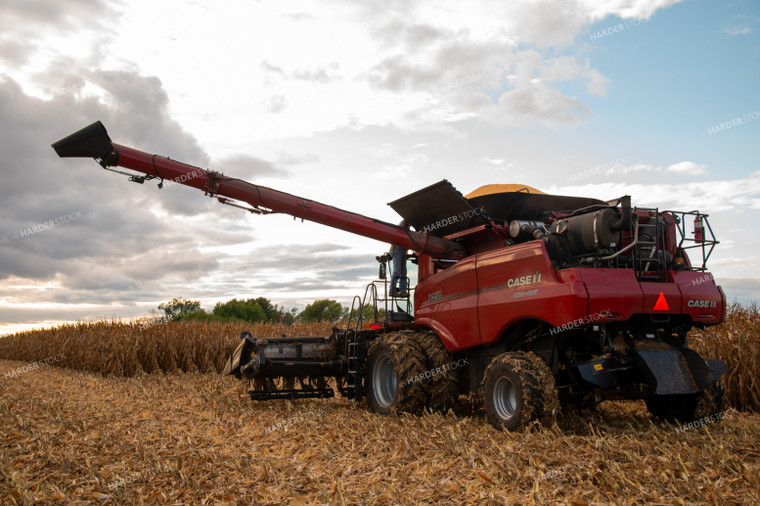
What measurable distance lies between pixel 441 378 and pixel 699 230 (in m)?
3.77

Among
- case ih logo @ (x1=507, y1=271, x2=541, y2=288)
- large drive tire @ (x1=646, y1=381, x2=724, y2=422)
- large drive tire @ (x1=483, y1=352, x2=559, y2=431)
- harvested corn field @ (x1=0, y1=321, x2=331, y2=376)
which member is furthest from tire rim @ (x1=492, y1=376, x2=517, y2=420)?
harvested corn field @ (x1=0, y1=321, x2=331, y2=376)

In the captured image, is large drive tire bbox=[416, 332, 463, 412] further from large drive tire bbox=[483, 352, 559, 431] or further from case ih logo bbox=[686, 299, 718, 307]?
case ih logo bbox=[686, 299, 718, 307]

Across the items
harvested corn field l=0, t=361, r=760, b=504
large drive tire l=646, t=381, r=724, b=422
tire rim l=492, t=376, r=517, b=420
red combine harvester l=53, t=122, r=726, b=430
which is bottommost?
harvested corn field l=0, t=361, r=760, b=504

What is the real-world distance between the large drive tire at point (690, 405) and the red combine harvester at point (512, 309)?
0.05 ft

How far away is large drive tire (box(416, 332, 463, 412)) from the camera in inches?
320

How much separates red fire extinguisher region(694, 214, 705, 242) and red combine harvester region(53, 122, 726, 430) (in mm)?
11

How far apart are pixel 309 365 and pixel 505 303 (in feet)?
12.7

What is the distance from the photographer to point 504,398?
6840mm

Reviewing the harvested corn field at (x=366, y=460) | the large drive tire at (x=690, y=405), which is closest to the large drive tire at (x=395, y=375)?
the harvested corn field at (x=366, y=460)

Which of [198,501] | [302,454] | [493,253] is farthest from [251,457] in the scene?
[493,253]

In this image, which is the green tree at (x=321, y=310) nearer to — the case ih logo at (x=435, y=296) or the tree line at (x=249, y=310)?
the tree line at (x=249, y=310)

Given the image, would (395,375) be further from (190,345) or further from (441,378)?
(190,345)

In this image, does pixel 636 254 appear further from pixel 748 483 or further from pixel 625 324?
pixel 748 483

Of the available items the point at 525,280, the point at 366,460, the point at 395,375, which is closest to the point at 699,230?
the point at 525,280
